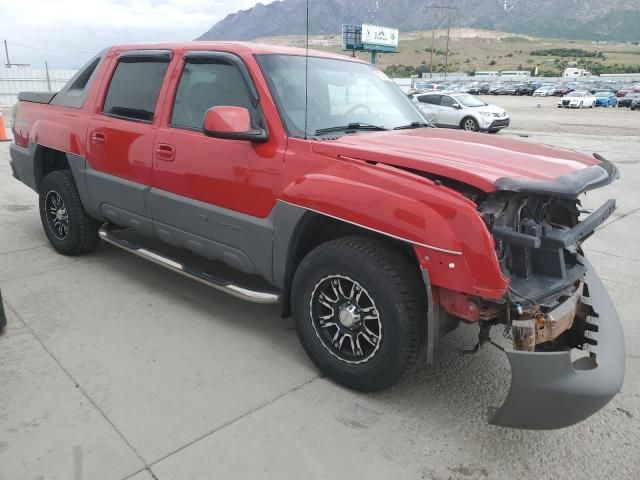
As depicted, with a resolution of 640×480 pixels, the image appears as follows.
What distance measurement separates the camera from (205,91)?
144 inches

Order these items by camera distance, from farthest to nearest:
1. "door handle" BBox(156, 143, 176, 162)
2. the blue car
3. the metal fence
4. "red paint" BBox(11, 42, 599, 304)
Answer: the blue car
the metal fence
"door handle" BBox(156, 143, 176, 162)
"red paint" BBox(11, 42, 599, 304)

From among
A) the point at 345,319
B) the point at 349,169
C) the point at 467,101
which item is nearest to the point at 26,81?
the point at 467,101

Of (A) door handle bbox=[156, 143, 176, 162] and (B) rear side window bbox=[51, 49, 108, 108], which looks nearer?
(A) door handle bbox=[156, 143, 176, 162]

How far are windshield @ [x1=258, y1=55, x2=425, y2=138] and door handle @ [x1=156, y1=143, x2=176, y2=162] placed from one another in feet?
2.85

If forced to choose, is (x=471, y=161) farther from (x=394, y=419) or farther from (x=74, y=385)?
(x=74, y=385)

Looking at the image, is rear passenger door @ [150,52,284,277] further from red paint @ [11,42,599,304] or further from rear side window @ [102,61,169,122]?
rear side window @ [102,61,169,122]

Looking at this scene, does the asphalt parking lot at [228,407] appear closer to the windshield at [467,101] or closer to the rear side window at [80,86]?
the rear side window at [80,86]

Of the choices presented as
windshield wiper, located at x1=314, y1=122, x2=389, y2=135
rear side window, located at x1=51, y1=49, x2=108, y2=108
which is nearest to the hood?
windshield wiper, located at x1=314, y1=122, x2=389, y2=135

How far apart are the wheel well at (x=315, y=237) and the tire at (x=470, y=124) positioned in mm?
17459

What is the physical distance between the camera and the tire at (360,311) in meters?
2.66

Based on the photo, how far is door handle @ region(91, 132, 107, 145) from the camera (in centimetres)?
428

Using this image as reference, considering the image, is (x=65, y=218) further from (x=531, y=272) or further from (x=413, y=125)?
(x=531, y=272)

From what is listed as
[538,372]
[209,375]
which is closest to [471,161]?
[538,372]

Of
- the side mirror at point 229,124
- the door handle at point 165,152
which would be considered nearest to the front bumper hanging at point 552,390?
the side mirror at point 229,124
